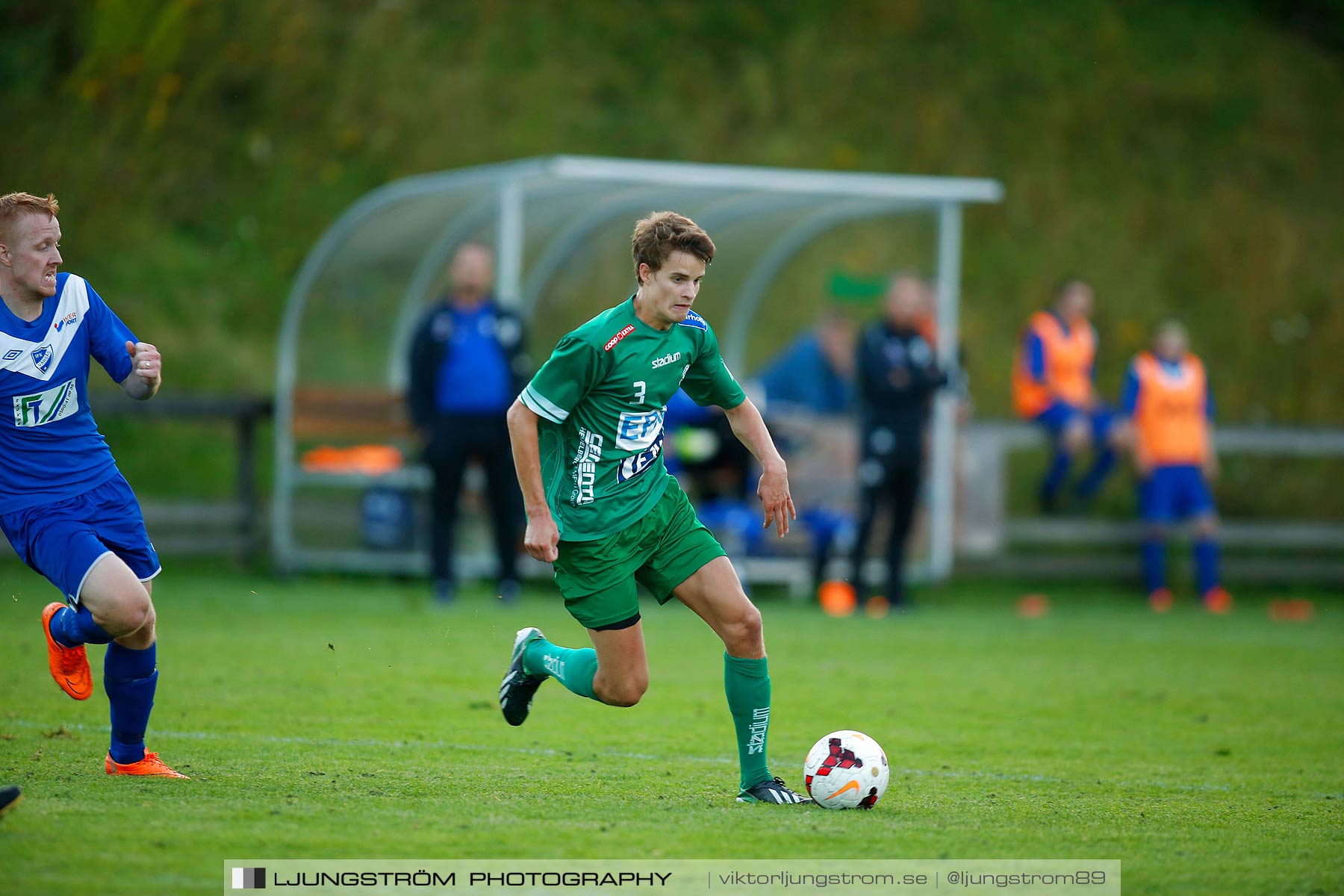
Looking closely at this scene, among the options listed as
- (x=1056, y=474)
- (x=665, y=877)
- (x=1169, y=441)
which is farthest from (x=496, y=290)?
(x=665, y=877)

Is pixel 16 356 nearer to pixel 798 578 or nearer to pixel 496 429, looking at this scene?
pixel 496 429

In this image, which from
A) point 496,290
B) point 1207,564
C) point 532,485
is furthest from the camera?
point 496,290

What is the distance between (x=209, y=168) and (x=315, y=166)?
3.76 ft

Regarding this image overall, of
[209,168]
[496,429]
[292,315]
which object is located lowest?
[496,429]

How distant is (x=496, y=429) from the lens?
1151 centimetres

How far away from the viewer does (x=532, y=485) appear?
16.6ft

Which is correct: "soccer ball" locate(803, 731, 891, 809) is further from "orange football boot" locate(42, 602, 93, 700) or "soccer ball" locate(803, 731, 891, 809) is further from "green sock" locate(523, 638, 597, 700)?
"orange football boot" locate(42, 602, 93, 700)

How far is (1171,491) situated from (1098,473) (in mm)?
907

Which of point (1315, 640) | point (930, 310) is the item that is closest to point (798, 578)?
point (930, 310)

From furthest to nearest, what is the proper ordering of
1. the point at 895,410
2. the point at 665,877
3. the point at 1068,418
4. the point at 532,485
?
the point at 1068,418 < the point at 895,410 < the point at 532,485 < the point at 665,877

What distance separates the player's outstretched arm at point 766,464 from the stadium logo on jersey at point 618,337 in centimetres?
49

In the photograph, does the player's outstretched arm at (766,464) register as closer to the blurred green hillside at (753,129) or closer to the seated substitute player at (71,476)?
the seated substitute player at (71,476)

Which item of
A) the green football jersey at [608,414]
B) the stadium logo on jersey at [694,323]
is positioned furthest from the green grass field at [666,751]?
the stadium logo on jersey at [694,323]

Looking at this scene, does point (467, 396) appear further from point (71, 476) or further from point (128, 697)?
point (128, 697)
